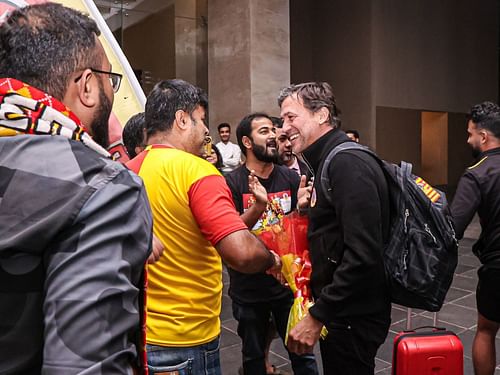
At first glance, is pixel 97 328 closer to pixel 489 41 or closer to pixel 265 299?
pixel 265 299

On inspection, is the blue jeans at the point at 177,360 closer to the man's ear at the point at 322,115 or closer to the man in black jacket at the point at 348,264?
the man in black jacket at the point at 348,264

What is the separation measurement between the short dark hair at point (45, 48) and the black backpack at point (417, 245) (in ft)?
4.49

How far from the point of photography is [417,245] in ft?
6.63

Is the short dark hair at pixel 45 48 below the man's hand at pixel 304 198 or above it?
above

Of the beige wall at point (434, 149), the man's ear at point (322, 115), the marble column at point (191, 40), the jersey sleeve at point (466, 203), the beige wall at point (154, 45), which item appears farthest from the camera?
the beige wall at point (434, 149)

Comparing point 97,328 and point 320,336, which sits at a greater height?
point 97,328

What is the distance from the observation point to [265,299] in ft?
9.63

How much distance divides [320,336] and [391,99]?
13174 millimetres

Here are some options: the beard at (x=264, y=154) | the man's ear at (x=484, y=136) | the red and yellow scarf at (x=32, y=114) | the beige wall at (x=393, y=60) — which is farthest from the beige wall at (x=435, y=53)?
the red and yellow scarf at (x=32, y=114)

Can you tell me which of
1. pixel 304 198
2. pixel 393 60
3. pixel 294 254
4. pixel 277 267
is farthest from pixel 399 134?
pixel 277 267

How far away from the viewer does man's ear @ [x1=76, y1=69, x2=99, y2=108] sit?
3.27ft

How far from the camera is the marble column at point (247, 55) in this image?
8992mm

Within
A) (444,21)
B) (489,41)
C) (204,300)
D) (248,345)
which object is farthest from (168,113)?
(489,41)

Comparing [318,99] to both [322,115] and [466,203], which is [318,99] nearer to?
[322,115]
